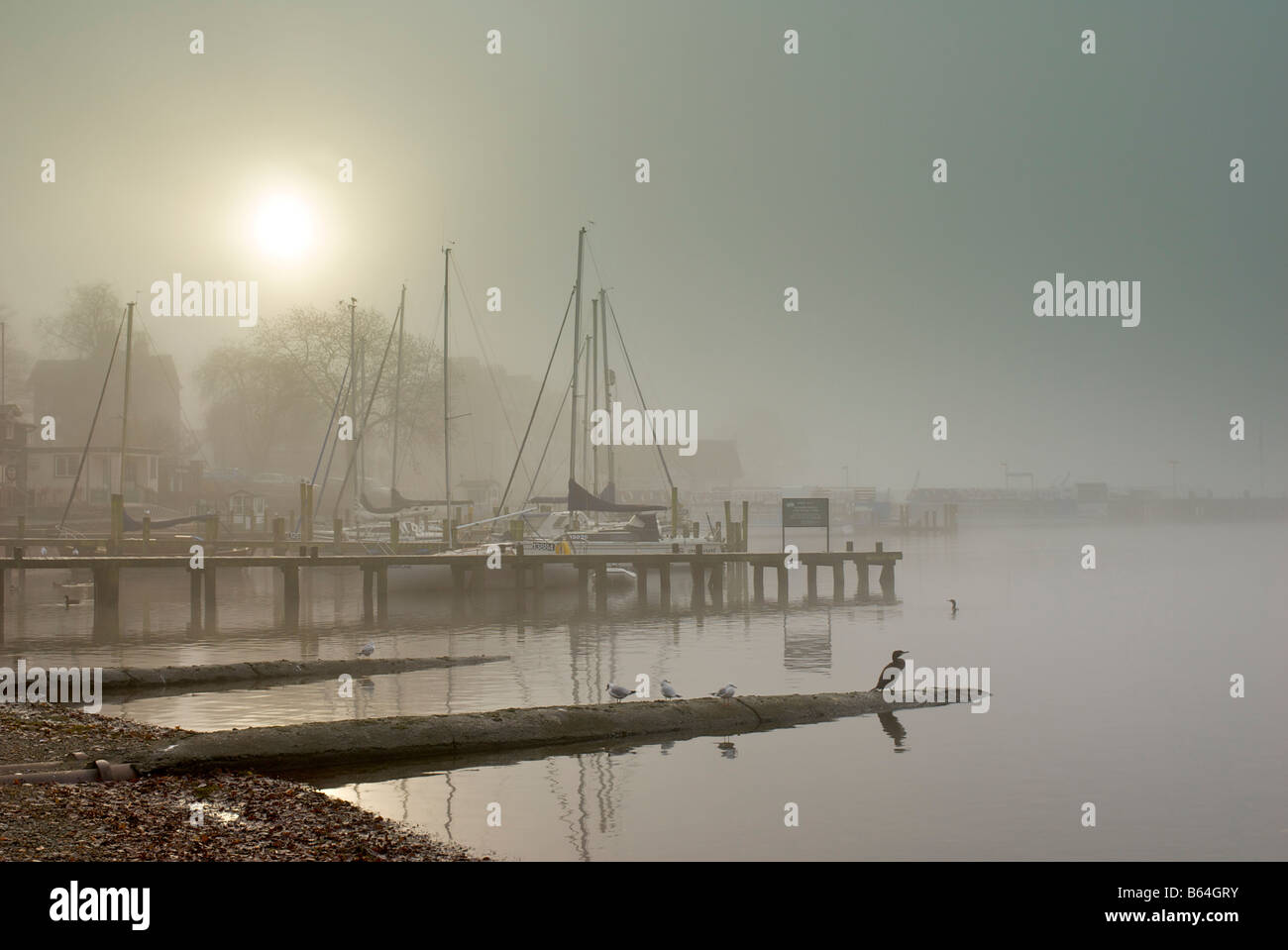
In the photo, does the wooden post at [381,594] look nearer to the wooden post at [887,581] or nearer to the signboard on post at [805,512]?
the signboard on post at [805,512]

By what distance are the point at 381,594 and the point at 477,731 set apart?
2727 cm

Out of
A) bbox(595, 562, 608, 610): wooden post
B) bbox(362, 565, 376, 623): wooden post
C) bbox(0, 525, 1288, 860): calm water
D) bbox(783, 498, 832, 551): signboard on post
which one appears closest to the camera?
bbox(0, 525, 1288, 860): calm water

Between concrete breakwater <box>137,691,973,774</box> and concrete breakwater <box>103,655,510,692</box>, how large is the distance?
7284mm

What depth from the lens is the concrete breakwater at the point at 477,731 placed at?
15125 mm

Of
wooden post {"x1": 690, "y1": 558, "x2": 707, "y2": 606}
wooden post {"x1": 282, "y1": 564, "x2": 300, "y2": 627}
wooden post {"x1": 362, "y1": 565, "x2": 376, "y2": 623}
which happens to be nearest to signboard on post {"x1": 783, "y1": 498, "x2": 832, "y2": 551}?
wooden post {"x1": 690, "y1": 558, "x2": 707, "y2": 606}

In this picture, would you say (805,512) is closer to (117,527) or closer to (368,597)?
→ (368,597)

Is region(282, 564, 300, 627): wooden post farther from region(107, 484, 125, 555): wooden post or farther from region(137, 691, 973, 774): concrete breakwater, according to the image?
region(137, 691, 973, 774): concrete breakwater

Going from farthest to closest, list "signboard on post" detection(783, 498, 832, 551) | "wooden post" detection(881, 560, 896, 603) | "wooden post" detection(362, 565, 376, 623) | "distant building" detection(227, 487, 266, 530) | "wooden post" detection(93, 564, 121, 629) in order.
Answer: "distant building" detection(227, 487, 266, 530) → "wooden post" detection(881, 560, 896, 603) → "signboard on post" detection(783, 498, 832, 551) → "wooden post" detection(362, 565, 376, 623) → "wooden post" detection(93, 564, 121, 629)

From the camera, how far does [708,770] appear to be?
56.9 ft

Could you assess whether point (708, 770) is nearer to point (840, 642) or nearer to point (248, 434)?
point (840, 642)

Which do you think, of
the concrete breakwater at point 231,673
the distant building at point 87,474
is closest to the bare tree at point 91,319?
the distant building at point 87,474

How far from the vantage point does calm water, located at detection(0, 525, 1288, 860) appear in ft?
48.2

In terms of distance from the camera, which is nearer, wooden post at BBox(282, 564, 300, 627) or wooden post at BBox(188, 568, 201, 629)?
wooden post at BBox(188, 568, 201, 629)
